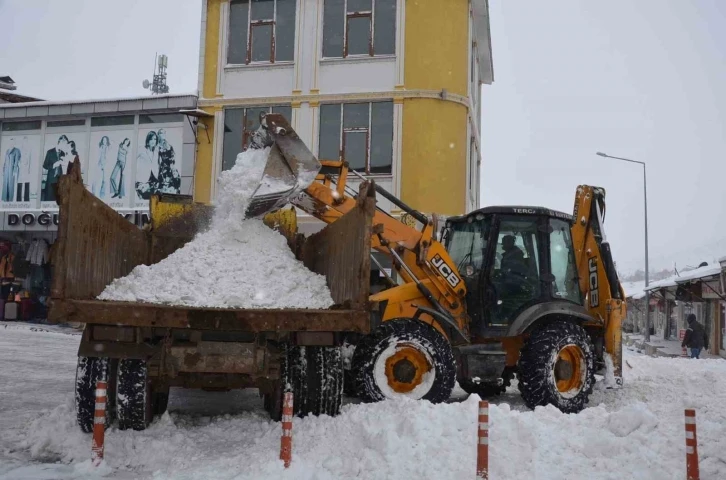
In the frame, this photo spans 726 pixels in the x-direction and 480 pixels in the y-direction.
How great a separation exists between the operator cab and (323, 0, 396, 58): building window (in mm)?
9779

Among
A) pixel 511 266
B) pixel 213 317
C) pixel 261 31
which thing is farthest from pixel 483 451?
pixel 261 31

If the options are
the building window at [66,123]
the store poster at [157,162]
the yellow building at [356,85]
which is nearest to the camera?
the yellow building at [356,85]

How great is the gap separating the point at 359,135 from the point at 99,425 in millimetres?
12967

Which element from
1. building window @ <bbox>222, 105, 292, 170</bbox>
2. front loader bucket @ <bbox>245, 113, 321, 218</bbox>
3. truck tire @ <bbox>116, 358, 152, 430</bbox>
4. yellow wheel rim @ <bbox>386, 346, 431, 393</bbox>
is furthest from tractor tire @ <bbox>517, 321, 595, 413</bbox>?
building window @ <bbox>222, 105, 292, 170</bbox>

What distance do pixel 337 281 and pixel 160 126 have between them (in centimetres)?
1481

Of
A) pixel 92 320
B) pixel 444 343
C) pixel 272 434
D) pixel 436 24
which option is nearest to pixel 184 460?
pixel 272 434

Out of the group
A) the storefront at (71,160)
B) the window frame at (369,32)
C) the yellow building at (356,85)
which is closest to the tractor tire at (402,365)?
the yellow building at (356,85)

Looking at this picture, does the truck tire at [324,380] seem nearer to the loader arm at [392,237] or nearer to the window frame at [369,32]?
the loader arm at [392,237]

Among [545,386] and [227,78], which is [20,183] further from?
[545,386]

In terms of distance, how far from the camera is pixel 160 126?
19.9 meters

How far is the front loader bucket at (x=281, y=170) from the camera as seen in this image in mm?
7859

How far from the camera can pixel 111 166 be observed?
67.5 feet

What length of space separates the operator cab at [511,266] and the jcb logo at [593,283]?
23.0 inches

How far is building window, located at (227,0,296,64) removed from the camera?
59.9 feet
